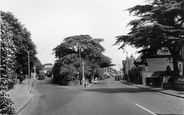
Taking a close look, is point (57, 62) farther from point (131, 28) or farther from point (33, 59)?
point (131, 28)

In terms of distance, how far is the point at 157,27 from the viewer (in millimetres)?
27531

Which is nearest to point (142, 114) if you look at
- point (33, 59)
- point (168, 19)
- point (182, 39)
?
point (182, 39)

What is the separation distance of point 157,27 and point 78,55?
37.1 metres

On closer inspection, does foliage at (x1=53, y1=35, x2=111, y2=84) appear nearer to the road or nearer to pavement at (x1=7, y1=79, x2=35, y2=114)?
pavement at (x1=7, y1=79, x2=35, y2=114)

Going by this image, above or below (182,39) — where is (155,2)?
above

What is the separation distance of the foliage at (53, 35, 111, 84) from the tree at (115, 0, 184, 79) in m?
30.4

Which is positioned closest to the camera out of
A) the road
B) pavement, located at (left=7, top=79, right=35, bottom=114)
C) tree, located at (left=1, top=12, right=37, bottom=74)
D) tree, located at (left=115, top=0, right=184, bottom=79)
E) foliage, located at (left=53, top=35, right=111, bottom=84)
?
the road

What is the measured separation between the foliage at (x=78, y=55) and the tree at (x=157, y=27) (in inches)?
1196

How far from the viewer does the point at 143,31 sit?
28828 millimetres

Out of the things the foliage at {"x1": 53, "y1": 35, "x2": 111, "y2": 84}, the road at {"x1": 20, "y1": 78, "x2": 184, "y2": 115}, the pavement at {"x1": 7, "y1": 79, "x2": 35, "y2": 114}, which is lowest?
the pavement at {"x1": 7, "y1": 79, "x2": 35, "y2": 114}

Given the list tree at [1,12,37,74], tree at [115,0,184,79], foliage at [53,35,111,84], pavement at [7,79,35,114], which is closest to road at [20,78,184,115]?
pavement at [7,79,35,114]

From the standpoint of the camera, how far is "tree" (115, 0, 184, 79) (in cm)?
2775

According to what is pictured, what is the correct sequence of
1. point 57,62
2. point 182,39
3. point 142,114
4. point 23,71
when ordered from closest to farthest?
point 142,114 → point 182,39 → point 23,71 → point 57,62

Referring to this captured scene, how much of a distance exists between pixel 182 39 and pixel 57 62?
132ft
